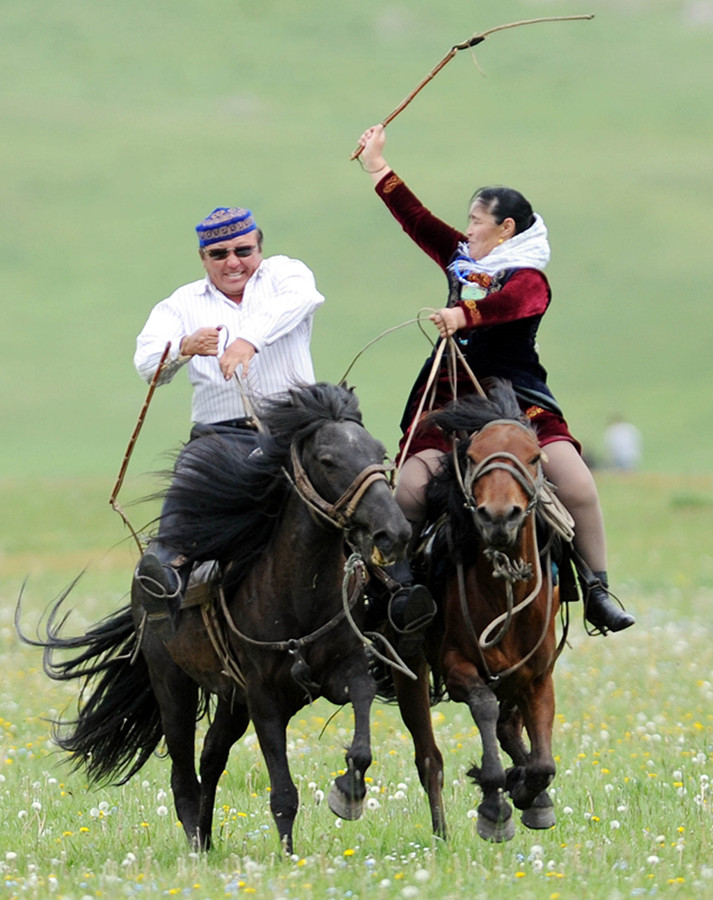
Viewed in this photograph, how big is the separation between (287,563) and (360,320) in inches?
2174

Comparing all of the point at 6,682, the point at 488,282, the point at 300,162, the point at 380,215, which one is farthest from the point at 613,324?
the point at 488,282

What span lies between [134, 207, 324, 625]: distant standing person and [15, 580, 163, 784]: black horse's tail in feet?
3.41

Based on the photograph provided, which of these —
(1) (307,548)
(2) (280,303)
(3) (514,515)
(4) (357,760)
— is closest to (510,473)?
(3) (514,515)

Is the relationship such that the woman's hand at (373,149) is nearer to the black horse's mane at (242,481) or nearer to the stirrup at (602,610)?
the black horse's mane at (242,481)

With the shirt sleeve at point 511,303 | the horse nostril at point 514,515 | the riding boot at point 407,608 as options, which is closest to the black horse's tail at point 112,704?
the riding boot at point 407,608

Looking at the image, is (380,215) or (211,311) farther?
(380,215)

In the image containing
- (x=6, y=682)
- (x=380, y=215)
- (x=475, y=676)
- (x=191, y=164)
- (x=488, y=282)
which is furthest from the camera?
(x=191, y=164)

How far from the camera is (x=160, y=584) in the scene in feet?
26.5

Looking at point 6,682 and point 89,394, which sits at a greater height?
point 6,682

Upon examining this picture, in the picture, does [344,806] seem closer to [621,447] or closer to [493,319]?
[493,319]

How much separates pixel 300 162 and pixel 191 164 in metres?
5.03

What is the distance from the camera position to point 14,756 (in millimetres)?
10961

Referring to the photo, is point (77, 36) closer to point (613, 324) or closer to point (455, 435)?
point (613, 324)

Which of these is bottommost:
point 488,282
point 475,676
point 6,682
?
point 6,682
